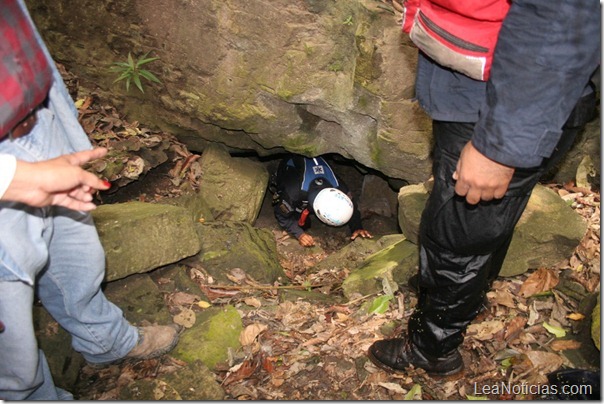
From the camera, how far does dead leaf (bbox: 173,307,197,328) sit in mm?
3507

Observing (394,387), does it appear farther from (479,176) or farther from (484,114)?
(484,114)

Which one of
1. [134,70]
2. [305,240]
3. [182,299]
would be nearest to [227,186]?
[305,240]

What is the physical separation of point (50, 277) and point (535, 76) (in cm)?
229

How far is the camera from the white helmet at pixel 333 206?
6602mm

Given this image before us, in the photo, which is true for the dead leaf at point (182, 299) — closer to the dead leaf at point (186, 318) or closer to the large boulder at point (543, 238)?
the dead leaf at point (186, 318)

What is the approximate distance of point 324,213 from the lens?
22.0ft

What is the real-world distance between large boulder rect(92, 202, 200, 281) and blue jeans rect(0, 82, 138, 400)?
0.87 meters

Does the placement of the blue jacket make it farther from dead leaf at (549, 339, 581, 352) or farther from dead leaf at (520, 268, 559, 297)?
dead leaf at (520, 268, 559, 297)

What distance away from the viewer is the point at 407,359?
2.84 meters

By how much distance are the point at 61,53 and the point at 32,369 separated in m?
3.94

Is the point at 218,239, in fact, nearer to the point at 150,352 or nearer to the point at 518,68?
the point at 150,352

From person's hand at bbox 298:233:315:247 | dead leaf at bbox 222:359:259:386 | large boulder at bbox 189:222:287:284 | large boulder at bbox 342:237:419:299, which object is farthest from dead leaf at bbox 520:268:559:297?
person's hand at bbox 298:233:315:247

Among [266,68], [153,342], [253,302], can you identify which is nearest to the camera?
[153,342]

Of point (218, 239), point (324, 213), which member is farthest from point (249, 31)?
point (324, 213)
